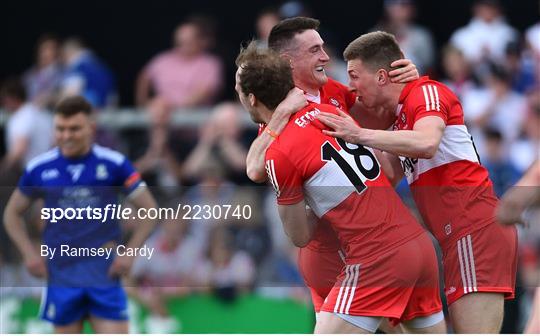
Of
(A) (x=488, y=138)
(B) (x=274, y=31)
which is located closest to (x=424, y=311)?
(B) (x=274, y=31)

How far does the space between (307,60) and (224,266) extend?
2.46 m

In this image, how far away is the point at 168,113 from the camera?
12375 mm

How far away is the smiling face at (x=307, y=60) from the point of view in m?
7.10

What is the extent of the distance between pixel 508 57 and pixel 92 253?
5481 mm

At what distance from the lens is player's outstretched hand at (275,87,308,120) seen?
21.4 feet

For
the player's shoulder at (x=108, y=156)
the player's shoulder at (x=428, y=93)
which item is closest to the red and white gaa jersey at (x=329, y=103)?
the player's shoulder at (x=428, y=93)

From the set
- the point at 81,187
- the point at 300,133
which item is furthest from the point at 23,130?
the point at 300,133

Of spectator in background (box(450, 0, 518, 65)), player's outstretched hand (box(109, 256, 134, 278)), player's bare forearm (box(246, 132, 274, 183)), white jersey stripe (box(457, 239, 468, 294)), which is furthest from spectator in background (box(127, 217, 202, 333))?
spectator in background (box(450, 0, 518, 65))

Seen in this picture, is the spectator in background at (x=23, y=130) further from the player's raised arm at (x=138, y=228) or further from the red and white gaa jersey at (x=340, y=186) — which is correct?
the red and white gaa jersey at (x=340, y=186)

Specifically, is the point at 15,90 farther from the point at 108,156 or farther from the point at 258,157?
the point at 258,157

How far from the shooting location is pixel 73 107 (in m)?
8.88

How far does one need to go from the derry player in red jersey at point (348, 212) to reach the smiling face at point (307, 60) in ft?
1.74

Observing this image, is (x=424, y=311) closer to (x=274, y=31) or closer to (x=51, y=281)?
(x=274, y=31)

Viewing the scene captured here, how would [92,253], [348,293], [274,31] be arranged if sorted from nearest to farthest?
1. [348,293]
2. [274,31]
3. [92,253]
